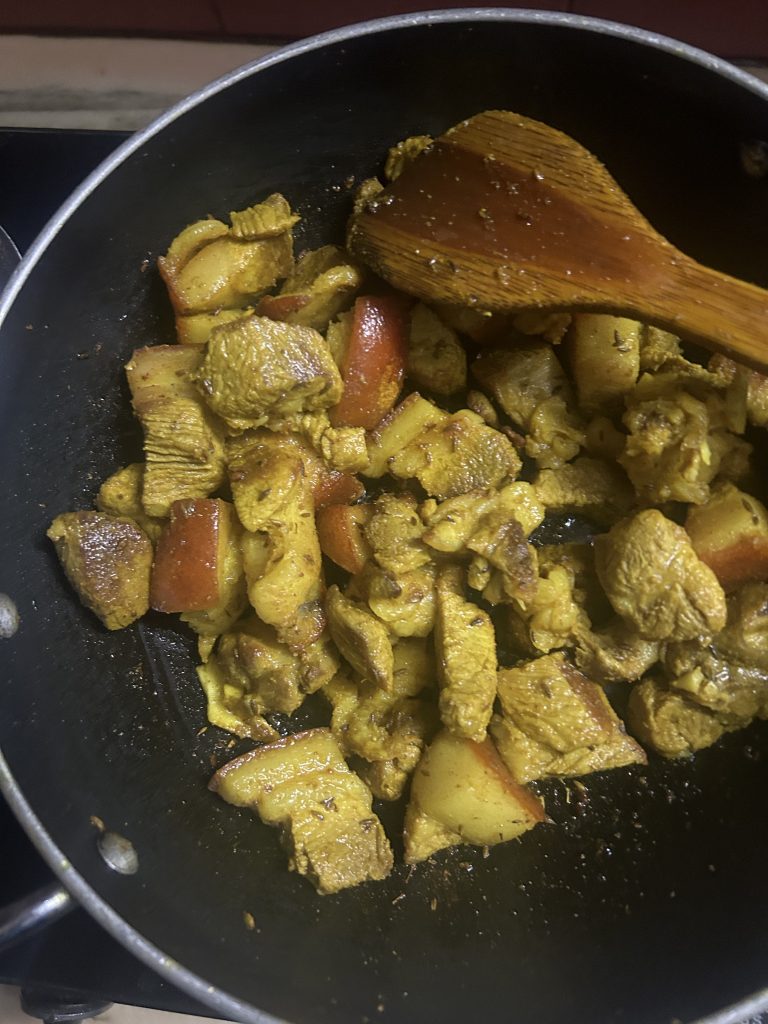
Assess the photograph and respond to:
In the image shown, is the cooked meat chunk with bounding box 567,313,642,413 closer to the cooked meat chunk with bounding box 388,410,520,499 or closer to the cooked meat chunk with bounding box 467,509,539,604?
the cooked meat chunk with bounding box 388,410,520,499

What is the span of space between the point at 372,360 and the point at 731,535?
2.64 feet

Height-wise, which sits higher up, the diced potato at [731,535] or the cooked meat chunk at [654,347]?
the cooked meat chunk at [654,347]

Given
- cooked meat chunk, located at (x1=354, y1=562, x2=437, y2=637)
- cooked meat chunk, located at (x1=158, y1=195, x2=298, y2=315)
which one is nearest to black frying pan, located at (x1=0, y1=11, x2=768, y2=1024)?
cooked meat chunk, located at (x1=158, y1=195, x2=298, y2=315)

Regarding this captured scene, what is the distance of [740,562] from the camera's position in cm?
154

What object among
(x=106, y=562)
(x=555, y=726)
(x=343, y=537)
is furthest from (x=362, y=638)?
(x=106, y=562)

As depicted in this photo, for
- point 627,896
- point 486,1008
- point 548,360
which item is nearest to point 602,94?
point 548,360

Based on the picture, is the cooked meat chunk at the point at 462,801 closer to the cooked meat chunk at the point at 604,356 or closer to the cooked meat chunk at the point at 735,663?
the cooked meat chunk at the point at 735,663

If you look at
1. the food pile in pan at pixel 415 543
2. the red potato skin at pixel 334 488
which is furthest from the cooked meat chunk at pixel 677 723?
the red potato skin at pixel 334 488

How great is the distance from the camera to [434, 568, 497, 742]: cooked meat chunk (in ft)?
5.07

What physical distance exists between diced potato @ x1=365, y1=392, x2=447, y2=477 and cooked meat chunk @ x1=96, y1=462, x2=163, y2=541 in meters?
0.49

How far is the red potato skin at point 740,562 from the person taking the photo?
1.52 m

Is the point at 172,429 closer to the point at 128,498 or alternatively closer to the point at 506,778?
the point at 128,498

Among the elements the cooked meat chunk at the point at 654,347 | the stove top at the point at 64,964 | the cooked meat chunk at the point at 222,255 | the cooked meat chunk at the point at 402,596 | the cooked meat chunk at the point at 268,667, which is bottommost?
the stove top at the point at 64,964

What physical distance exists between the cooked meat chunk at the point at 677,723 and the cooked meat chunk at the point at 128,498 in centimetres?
112
